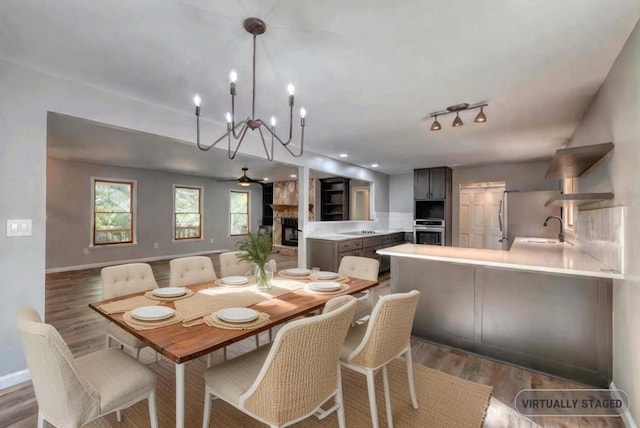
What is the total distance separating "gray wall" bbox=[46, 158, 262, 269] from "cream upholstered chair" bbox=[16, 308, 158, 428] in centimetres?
610

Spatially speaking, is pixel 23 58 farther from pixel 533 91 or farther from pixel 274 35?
pixel 533 91

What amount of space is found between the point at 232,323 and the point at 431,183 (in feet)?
19.7

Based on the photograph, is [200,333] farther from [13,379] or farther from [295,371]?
[13,379]

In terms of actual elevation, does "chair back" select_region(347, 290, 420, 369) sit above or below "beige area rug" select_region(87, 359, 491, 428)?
above

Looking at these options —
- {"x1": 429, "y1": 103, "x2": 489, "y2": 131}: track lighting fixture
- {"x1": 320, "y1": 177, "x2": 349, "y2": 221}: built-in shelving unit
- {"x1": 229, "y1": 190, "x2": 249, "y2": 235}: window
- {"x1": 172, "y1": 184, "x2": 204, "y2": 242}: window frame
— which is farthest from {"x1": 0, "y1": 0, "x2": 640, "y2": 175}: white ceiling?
{"x1": 229, "y1": 190, "x2": 249, "y2": 235}: window

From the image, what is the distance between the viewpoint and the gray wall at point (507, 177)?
595 cm

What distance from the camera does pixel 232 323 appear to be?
156cm

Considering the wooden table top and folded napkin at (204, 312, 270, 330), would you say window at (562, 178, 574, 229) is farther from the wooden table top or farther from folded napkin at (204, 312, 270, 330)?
folded napkin at (204, 312, 270, 330)

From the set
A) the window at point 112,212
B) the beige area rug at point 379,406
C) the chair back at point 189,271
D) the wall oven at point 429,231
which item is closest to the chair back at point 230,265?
Answer: the chair back at point 189,271

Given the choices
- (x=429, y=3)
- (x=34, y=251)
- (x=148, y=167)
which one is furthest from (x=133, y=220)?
(x=429, y=3)

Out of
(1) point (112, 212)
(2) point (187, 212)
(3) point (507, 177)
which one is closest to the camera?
(3) point (507, 177)

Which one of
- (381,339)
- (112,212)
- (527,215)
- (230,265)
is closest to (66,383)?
(381,339)

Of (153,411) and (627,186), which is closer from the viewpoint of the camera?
(153,411)

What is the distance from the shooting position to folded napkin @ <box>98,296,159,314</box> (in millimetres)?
1751
